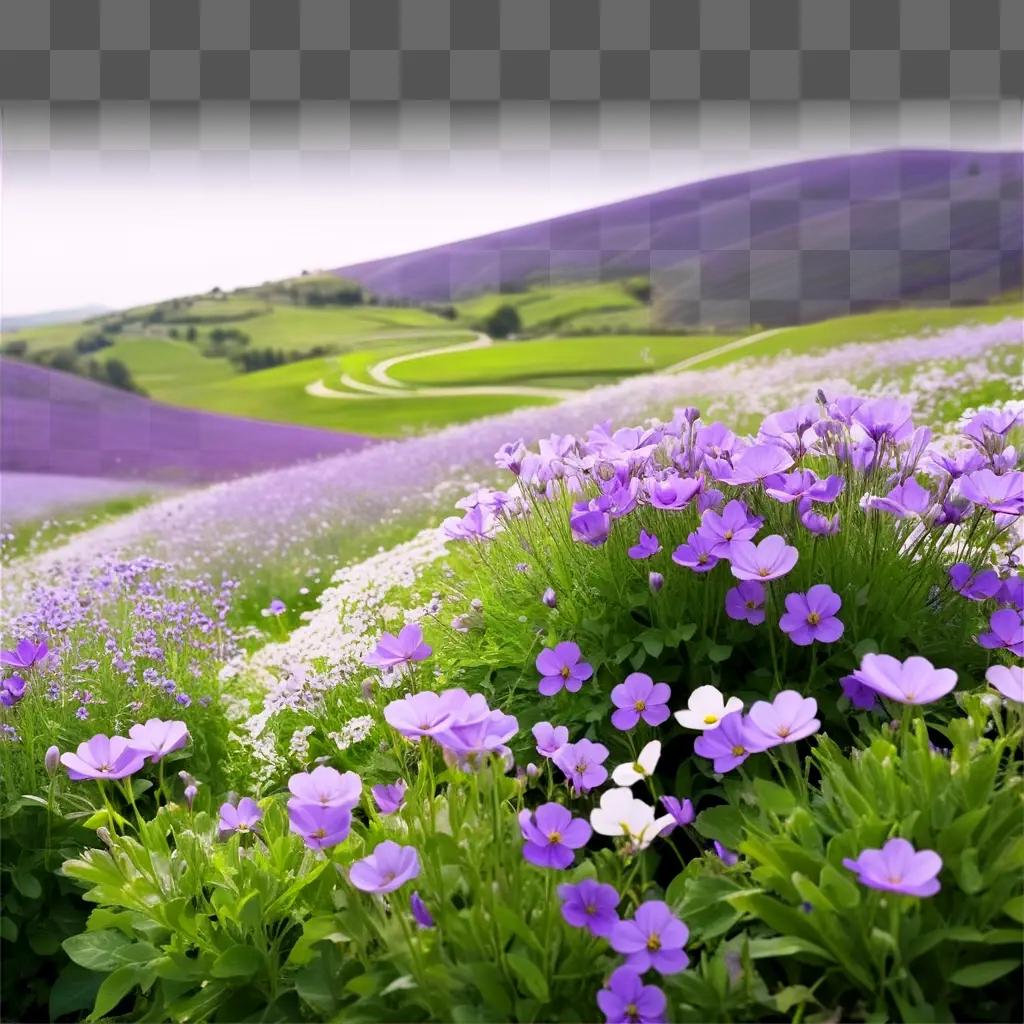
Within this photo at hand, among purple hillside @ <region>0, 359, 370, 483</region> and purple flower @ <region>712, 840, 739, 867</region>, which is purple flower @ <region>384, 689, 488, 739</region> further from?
purple hillside @ <region>0, 359, 370, 483</region>

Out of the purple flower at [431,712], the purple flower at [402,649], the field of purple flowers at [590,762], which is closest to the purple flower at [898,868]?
the field of purple flowers at [590,762]

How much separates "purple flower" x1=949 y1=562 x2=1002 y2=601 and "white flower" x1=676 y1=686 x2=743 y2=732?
739 millimetres

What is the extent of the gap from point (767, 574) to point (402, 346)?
205 inches

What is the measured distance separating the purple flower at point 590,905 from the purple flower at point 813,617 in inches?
27.1

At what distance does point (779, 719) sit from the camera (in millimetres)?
1594

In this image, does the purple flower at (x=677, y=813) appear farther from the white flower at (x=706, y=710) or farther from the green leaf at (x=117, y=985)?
the green leaf at (x=117, y=985)

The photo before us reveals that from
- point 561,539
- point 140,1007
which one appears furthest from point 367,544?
point 140,1007

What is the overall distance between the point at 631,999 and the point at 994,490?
126 cm

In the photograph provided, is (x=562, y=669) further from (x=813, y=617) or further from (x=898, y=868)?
(x=898, y=868)

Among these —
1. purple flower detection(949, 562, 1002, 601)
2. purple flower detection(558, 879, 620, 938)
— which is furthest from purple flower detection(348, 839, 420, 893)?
purple flower detection(949, 562, 1002, 601)

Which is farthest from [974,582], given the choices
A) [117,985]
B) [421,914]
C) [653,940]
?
[117,985]

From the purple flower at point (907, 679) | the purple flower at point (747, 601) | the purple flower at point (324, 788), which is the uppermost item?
the purple flower at point (747, 601)

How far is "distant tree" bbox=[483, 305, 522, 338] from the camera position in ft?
22.6

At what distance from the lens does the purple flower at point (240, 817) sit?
80.0 inches
